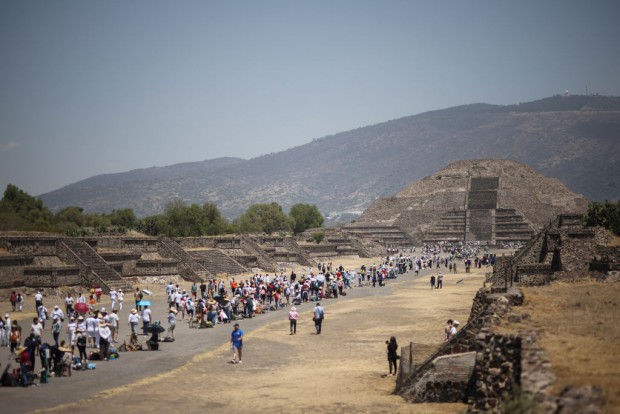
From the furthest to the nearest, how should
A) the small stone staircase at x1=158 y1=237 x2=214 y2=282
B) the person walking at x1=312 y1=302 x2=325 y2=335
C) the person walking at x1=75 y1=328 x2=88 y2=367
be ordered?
the small stone staircase at x1=158 y1=237 x2=214 y2=282 → the person walking at x1=312 y1=302 x2=325 y2=335 → the person walking at x1=75 y1=328 x2=88 y2=367

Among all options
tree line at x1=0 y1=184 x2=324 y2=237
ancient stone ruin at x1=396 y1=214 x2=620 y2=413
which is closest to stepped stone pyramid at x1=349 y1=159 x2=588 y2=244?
tree line at x1=0 y1=184 x2=324 y2=237

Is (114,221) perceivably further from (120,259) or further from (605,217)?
(605,217)

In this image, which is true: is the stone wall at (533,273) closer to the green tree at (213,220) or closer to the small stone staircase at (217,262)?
the small stone staircase at (217,262)

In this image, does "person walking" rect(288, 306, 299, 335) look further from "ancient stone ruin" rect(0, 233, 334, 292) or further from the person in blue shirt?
"ancient stone ruin" rect(0, 233, 334, 292)

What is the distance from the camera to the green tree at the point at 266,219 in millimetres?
115562

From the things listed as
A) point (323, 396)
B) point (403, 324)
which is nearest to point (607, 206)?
point (403, 324)

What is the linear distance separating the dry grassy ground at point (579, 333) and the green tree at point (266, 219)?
9654 cm

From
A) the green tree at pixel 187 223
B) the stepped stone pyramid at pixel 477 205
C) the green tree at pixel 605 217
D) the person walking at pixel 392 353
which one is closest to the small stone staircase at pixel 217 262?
the green tree at pixel 187 223

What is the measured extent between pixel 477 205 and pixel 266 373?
115m

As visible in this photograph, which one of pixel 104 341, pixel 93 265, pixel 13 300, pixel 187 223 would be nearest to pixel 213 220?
pixel 187 223

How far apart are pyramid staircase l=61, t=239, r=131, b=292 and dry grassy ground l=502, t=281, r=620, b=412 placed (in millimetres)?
27992

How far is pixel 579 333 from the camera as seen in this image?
13.3 meters

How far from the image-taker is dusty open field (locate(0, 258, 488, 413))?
15766 mm

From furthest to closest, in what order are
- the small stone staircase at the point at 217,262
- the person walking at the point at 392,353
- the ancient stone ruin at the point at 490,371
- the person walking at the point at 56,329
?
the small stone staircase at the point at 217,262 < the person walking at the point at 56,329 < the person walking at the point at 392,353 < the ancient stone ruin at the point at 490,371
